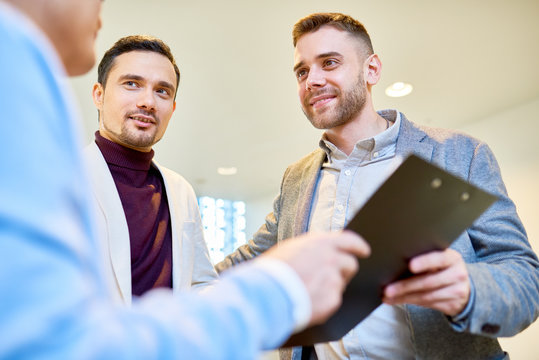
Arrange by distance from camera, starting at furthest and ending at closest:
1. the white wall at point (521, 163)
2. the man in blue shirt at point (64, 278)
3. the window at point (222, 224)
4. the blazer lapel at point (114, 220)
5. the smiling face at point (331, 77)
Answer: the window at point (222, 224) < the white wall at point (521, 163) < the smiling face at point (331, 77) < the blazer lapel at point (114, 220) < the man in blue shirt at point (64, 278)

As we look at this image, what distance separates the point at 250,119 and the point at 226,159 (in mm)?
1542

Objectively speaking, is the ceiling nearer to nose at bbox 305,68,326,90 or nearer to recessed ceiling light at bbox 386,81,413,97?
recessed ceiling light at bbox 386,81,413,97

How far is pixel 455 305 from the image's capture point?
80 centimetres

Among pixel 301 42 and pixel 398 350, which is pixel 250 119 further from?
pixel 398 350

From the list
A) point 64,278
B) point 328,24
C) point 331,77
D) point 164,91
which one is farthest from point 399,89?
point 64,278

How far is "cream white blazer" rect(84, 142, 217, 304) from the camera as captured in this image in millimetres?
1078

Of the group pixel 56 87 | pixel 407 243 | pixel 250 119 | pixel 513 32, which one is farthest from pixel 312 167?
pixel 250 119

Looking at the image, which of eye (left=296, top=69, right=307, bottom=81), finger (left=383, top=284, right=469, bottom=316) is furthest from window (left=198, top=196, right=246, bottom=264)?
finger (left=383, top=284, right=469, bottom=316)

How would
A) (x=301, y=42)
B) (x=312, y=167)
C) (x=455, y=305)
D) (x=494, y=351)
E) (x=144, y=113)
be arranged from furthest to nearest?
(x=301, y=42) < (x=312, y=167) < (x=144, y=113) < (x=494, y=351) < (x=455, y=305)

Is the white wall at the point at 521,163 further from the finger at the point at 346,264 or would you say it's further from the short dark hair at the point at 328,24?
the finger at the point at 346,264

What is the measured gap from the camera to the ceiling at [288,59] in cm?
284

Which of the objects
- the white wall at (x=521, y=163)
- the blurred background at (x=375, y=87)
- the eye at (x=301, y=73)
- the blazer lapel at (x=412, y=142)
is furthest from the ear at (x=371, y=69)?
the white wall at (x=521, y=163)

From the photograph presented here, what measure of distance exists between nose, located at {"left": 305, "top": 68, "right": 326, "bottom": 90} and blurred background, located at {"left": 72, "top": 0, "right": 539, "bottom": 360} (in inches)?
55.9

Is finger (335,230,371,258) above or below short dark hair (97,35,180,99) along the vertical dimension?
below
